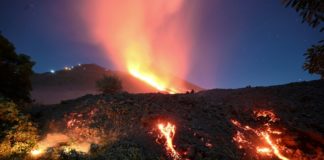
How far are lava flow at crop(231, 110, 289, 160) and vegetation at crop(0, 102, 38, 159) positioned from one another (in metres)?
10.6

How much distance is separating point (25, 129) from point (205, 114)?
10.4 metres

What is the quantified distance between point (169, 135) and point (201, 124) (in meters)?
2.69

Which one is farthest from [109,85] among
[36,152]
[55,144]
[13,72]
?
[36,152]

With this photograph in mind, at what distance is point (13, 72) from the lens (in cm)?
2045

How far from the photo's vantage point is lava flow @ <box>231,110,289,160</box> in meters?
15.1

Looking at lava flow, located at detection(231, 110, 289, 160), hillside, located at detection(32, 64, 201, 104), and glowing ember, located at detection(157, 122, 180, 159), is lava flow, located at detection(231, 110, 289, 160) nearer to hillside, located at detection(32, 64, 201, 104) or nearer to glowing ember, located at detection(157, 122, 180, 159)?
glowing ember, located at detection(157, 122, 180, 159)

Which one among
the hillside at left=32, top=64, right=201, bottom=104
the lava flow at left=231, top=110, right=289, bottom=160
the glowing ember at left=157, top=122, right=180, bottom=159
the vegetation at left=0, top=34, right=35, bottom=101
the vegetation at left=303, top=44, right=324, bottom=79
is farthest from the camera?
the hillside at left=32, top=64, right=201, bottom=104

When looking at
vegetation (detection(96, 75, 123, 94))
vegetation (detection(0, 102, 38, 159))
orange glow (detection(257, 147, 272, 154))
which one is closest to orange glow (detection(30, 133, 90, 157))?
vegetation (detection(0, 102, 38, 159))

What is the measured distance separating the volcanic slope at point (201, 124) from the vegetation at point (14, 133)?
164 cm

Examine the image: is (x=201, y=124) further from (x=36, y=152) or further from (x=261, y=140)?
(x=36, y=152)

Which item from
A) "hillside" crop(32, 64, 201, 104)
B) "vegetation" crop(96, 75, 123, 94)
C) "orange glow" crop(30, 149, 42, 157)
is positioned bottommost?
"orange glow" crop(30, 149, 42, 157)

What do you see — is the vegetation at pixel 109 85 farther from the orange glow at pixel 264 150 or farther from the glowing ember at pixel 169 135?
the orange glow at pixel 264 150

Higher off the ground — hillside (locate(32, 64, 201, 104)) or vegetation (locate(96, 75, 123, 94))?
hillside (locate(32, 64, 201, 104))

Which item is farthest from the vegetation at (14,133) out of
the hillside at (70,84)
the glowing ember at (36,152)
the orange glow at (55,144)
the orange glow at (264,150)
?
the hillside at (70,84)
